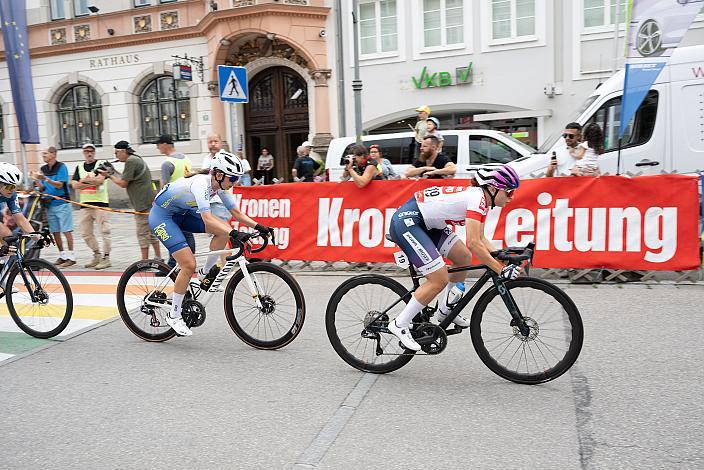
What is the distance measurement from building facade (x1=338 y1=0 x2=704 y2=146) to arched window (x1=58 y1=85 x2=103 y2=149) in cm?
964

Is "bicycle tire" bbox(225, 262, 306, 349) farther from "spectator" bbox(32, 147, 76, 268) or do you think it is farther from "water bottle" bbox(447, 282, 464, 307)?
"spectator" bbox(32, 147, 76, 268)

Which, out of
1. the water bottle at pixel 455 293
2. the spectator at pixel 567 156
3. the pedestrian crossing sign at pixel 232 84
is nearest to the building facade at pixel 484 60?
the spectator at pixel 567 156

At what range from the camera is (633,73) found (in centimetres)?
885

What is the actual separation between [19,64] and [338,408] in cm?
1450

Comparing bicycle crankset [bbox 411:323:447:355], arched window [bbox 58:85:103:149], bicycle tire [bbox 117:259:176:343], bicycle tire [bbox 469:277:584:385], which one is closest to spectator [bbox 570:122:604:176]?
bicycle tire [bbox 469:277:584:385]

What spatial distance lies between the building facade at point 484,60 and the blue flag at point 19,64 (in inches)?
329

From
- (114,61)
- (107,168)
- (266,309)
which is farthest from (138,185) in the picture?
(114,61)

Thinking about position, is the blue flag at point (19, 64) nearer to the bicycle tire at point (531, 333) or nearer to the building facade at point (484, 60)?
the building facade at point (484, 60)

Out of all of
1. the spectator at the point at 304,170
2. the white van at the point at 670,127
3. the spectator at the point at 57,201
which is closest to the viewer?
the white van at the point at 670,127

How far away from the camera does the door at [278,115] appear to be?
67.9 ft

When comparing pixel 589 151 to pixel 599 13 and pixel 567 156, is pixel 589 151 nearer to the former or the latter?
pixel 567 156

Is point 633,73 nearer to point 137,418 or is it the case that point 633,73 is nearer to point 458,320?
point 458,320

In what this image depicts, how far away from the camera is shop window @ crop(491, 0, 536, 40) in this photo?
17.6 m

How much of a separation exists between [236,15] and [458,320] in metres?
16.4
